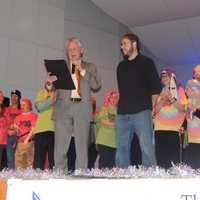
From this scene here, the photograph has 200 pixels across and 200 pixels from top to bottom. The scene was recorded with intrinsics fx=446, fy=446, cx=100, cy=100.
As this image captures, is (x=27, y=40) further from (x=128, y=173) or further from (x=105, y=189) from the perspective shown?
(x=105, y=189)

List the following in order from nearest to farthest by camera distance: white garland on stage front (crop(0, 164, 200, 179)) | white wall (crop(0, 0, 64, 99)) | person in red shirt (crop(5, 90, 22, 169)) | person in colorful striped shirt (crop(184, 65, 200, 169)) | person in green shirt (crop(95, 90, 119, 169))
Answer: white garland on stage front (crop(0, 164, 200, 179)) → person in colorful striped shirt (crop(184, 65, 200, 169)) → person in green shirt (crop(95, 90, 119, 169)) → person in red shirt (crop(5, 90, 22, 169)) → white wall (crop(0, 0, 64, 99))

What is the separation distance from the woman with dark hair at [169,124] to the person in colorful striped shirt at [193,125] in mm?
99

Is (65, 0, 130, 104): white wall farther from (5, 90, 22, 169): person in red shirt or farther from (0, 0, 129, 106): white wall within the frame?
(5, 90, 22, 169): person in red shirt

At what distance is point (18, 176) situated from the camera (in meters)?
2.72

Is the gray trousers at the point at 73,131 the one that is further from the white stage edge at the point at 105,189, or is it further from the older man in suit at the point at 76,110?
the white stage edge at the point at 105,189

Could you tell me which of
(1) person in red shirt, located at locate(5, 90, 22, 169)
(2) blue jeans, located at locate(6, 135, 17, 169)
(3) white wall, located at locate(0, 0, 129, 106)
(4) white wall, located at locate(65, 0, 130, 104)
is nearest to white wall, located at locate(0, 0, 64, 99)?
(3) white wall, located at locate(0, 0, 129, 106)

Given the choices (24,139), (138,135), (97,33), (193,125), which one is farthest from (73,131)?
(97,33)

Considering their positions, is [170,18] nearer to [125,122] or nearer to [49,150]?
[49,150]

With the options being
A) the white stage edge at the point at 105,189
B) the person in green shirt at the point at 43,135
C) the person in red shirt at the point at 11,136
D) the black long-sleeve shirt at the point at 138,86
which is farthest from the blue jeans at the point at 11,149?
the white stage edge at the point at 105,189

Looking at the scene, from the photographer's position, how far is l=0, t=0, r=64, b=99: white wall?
7.25 m

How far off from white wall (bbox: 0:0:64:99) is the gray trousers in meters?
3.86

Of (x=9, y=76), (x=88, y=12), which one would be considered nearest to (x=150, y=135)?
(x=9, y=76)

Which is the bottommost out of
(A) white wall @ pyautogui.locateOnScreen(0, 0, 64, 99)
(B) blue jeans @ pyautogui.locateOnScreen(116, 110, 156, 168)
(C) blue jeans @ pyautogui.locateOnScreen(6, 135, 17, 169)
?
(C) blue jeans @ pyautogui.locateOnScreen(6, 135, 17, 169)

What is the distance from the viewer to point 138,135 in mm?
3289
